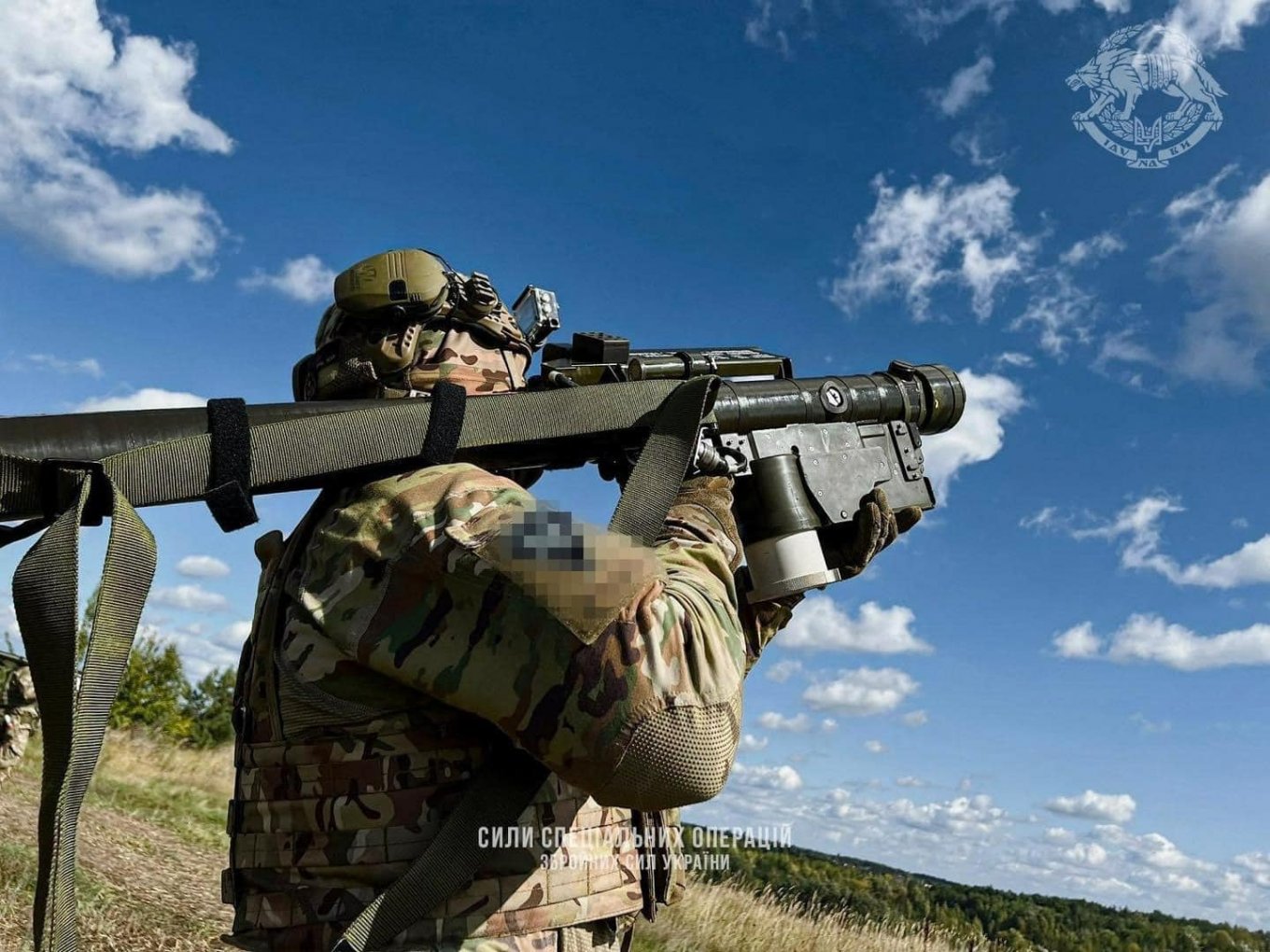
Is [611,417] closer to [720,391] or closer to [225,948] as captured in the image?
[720,391]

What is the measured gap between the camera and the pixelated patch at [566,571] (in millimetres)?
2254

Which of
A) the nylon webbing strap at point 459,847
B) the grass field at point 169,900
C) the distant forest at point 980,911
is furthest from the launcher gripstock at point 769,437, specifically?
the distant forest at point 980,911

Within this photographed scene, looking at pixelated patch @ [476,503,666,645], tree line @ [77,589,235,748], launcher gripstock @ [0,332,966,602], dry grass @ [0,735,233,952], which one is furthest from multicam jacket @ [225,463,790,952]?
tree line @ [77,589,235,748]

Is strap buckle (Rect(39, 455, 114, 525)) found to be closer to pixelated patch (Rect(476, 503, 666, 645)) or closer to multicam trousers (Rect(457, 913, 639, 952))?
pixelated patch (Rect(476, 503, 666, 645))

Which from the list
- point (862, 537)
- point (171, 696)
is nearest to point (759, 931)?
point (862, 537)

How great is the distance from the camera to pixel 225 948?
21.9ft

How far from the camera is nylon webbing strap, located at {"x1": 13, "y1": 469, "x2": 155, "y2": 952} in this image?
2.23m

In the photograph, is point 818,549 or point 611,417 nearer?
point 611,417

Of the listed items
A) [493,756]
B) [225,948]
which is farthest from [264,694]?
[225,948]

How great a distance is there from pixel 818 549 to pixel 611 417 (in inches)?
43.0

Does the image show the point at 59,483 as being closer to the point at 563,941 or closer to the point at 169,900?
the point at 563,941

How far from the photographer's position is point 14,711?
45.3ft

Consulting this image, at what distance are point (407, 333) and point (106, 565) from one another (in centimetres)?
113

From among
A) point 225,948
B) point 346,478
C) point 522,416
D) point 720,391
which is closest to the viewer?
point 346,478
